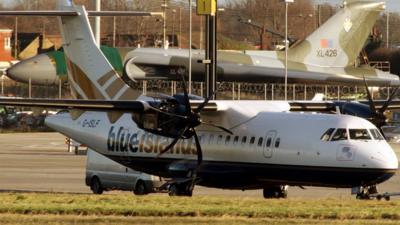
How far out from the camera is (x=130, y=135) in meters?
34.1

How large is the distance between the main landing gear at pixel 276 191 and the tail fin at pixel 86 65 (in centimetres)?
550

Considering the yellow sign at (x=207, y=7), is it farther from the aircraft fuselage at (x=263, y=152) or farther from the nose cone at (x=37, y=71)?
the nose cone at (x=37, y=71)

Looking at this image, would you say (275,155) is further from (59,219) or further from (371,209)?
(59,219)

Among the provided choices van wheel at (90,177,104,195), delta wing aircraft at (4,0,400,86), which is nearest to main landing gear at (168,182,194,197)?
van wheel at (90,177,104,195)

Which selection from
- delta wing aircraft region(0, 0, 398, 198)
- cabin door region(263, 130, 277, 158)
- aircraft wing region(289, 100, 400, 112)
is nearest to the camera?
delta wing aircraft region(0, 0, 398, 198)

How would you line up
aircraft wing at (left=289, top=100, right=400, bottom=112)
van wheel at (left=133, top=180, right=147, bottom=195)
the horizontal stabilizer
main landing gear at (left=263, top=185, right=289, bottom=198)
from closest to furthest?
main landing gear at (left=263, top=185, right=289, bottom=198), aircraft wing at (left=289, top=100, right=400, bottom=112), the horizontal stabilizer, van wheel at (left=133, top=180, right=147, bottom=195)

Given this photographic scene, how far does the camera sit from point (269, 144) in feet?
99.4

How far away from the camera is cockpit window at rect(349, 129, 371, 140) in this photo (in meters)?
28.8

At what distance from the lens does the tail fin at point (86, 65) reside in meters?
35.7

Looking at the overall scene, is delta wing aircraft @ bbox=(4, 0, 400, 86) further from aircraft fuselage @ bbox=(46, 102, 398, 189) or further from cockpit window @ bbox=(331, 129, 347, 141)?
cockpit window @ bbox=(331, 129, 347, 141)

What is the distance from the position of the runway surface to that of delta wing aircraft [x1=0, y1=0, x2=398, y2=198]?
3.26 meters

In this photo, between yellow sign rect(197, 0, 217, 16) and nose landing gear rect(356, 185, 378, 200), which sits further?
yellow sign rect(197, 0, 217, 16)

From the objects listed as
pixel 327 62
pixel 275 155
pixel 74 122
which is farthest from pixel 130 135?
pixel 327 62

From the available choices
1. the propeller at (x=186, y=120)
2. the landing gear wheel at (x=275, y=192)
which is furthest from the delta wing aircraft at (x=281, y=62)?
the propeller at (x=186, y=120)
